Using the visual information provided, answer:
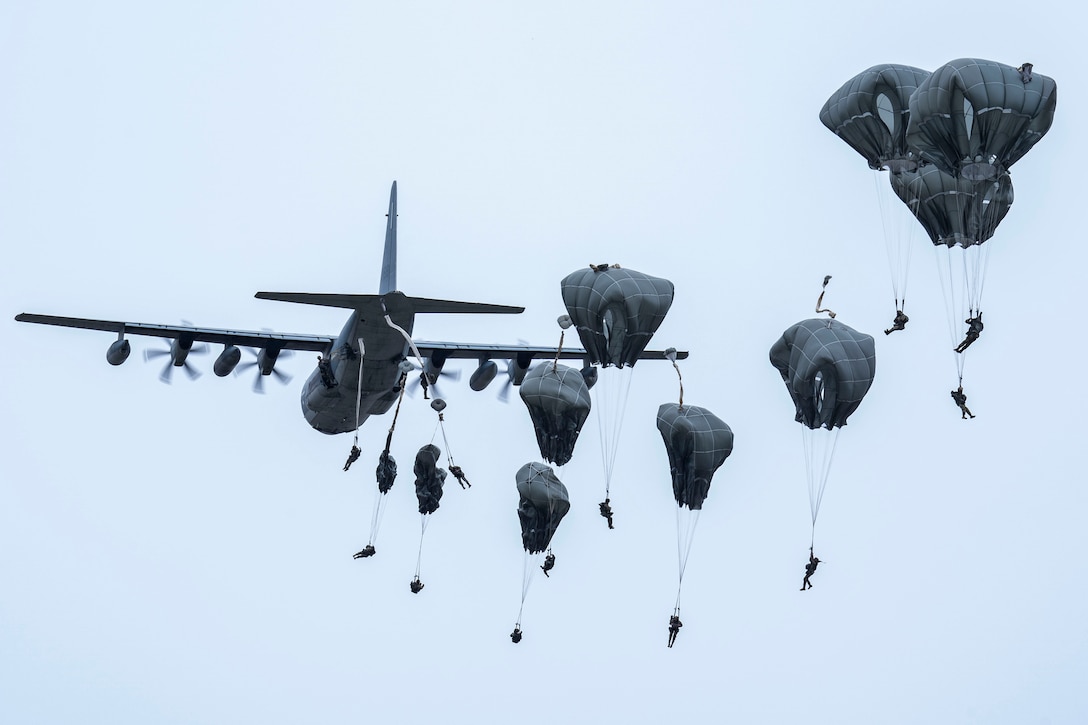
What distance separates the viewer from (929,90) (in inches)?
1550

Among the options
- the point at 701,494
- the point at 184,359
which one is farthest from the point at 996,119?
the point at 184,359

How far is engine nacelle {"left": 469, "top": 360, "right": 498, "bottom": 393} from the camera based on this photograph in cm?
5797

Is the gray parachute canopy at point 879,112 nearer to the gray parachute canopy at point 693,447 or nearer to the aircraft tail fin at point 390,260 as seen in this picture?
the gray parachute canopy at point 693,447

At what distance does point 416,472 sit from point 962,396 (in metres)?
19.6

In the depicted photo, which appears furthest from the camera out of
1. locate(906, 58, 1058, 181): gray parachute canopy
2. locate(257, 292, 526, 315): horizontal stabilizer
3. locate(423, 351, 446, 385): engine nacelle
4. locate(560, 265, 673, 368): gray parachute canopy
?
locate(423, 351, 446, 385): engine nacelle

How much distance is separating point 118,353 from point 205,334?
373cm

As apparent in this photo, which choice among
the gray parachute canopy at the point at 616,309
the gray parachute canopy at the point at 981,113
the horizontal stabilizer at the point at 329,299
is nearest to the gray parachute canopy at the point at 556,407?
the gray parachute canopy at the point at 616,309

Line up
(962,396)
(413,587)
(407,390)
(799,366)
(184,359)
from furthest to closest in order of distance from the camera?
(184,359) < (407,390) < (413,587) < (799,366) < (962,396)

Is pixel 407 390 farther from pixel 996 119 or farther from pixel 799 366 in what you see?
pixel 996 119

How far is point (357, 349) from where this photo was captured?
4981cm

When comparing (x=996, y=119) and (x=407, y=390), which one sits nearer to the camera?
(x=996, y=119)

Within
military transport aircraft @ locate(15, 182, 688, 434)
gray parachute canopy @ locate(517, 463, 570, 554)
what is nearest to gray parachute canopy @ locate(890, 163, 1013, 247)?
military transport aircraft @ locate(15, 182, 688, 434)

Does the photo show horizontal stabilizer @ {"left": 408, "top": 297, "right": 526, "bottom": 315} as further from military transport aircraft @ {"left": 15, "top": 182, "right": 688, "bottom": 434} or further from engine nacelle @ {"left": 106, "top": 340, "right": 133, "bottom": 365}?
engine nacelle @ {"left": 106, "top": 340, "right": 133, "bottom": 365}

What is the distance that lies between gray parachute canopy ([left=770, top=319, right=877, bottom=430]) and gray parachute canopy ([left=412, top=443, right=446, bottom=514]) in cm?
1321
